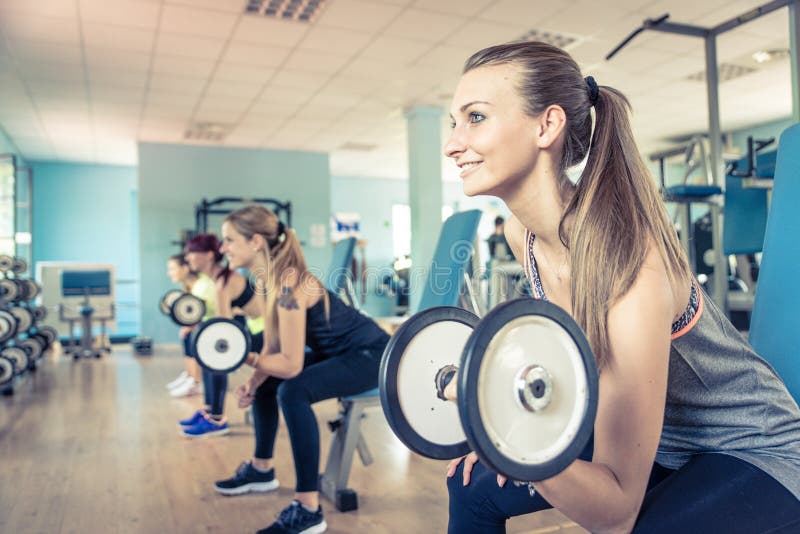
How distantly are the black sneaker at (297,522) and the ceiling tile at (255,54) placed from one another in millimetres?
3629

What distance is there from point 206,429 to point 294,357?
123 centimetres

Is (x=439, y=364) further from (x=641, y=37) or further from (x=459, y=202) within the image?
(x=459, y=202)

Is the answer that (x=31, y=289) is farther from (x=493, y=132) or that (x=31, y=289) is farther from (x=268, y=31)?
(x=493, y=132)

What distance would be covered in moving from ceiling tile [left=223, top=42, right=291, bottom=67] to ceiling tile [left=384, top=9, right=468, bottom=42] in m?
0.86

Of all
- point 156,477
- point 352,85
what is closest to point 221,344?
point 156,477

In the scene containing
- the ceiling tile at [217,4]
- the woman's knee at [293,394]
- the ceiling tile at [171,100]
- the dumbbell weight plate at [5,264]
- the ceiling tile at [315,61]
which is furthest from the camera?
the ceiling tile at [171,100]

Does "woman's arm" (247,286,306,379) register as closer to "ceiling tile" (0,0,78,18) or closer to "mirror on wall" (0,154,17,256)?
"ceiling tile" (0,0,78,18)

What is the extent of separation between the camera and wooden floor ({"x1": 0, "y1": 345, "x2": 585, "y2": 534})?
167cm

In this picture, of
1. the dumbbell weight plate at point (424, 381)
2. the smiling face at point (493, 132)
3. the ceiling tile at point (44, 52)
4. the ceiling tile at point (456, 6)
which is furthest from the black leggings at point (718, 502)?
the ceiling tile at point (44, 52)

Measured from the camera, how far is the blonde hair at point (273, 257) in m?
1.86

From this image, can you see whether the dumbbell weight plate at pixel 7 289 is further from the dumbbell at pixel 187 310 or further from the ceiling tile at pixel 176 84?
the ceiling tile at pixel 176 84

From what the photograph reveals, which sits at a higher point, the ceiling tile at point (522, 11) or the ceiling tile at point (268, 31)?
the ceiling tile at point (522, 11)

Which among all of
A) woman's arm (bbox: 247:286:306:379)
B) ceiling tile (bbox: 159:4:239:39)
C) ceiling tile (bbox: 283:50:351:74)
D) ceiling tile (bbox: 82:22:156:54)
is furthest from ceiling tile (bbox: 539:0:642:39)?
woman's arm (bbox: 247:286:306:379)

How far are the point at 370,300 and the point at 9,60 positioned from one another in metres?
5.89
